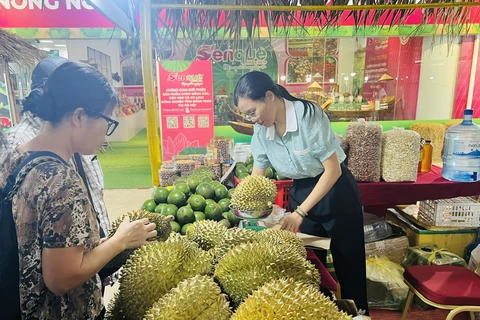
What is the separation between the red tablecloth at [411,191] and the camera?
285 centimetres

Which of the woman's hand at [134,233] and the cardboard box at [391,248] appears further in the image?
the cardboard box at [391,248]

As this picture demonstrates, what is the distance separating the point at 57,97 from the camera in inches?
42.4

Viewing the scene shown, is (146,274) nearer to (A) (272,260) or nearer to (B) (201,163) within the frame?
(A) (272,260)

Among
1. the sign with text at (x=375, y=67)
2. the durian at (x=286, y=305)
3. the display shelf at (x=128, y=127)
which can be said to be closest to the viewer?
the durian at (x=286, y=305)

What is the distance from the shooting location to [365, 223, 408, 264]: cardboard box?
9.98 ft

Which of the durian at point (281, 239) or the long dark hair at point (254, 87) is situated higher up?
the long dark hair at point (254, 87)

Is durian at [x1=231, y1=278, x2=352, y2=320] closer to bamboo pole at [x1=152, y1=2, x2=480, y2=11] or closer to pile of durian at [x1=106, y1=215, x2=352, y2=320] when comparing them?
pile of durian at [x1=106, y1=215, x2=352, y2=320]

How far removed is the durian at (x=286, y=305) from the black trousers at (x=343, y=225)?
4.76 ft

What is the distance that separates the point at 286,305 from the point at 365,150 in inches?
92.3

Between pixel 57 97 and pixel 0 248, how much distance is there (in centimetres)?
48

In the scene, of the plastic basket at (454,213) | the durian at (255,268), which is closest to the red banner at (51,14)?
the plastic basket at (454,213)

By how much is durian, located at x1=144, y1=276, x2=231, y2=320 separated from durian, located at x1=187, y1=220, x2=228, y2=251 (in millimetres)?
425

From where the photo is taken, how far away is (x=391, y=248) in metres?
3.07

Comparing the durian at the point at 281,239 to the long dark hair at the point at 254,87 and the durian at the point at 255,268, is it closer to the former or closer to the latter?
the durian at the point at 255,268
